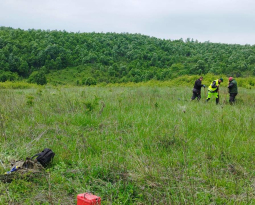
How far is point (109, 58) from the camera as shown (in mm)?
92250

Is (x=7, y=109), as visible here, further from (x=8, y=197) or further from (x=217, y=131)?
(x=217, y=131)

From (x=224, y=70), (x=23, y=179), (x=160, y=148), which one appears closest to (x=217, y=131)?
(x=160, y=148)

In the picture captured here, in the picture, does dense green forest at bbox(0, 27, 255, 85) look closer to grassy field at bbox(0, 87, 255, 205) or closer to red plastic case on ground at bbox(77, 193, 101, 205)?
grassy field at bbox(0, 87, 255, 205)

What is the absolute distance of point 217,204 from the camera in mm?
2930

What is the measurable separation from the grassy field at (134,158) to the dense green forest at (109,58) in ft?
179

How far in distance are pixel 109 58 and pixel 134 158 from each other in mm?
90220

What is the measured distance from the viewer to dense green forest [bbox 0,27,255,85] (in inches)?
2598

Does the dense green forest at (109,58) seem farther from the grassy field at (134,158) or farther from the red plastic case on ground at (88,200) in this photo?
the red plastic case on ground at (88,200)

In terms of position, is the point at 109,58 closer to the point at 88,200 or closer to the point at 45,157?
the point at 45,157

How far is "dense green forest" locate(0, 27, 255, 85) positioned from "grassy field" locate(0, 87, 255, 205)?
54419mm

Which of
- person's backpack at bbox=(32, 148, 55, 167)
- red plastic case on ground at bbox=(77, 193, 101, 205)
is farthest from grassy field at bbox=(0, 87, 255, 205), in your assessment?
red plastic case on ground at bbox=(77, 193, 101, 205)

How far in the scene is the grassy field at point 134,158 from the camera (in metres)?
3.10

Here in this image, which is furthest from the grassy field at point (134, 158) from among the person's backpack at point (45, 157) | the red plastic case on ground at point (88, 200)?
the red plastic case on ground at point (88, 200)

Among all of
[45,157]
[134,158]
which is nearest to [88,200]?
[134,158]
